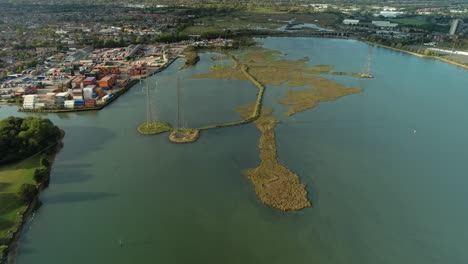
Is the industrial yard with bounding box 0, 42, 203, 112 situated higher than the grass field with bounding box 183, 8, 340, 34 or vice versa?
the grass field with bounding box 183, 8, 340, 34

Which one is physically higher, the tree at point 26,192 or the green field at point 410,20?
the green field at point 410,20

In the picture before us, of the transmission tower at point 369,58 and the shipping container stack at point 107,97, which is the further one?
the transmission tower at point 369,58

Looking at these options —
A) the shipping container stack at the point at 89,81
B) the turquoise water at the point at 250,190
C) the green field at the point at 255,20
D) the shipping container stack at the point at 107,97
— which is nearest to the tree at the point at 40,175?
the turquoise water at the point at 250,190

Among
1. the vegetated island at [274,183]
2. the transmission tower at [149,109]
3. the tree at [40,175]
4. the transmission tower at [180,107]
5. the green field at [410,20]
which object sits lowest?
the tree at [40,175]

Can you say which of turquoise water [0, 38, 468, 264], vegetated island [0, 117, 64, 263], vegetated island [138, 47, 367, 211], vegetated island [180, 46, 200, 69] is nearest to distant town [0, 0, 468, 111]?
vegetated island [180, 46, 200, 69]

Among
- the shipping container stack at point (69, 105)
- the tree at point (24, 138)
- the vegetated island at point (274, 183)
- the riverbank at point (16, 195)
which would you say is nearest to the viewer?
the riverbank at point (16, 195)

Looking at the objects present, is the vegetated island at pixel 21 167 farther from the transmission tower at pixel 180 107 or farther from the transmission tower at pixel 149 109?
the transmission tower at pixel 180 107

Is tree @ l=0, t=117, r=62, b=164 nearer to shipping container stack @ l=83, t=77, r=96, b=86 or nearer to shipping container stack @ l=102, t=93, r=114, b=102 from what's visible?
shipping container stack @ l=102, t=93, r=114, b=102

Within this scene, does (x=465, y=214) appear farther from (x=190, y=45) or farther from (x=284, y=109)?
(x=190, y=45)
